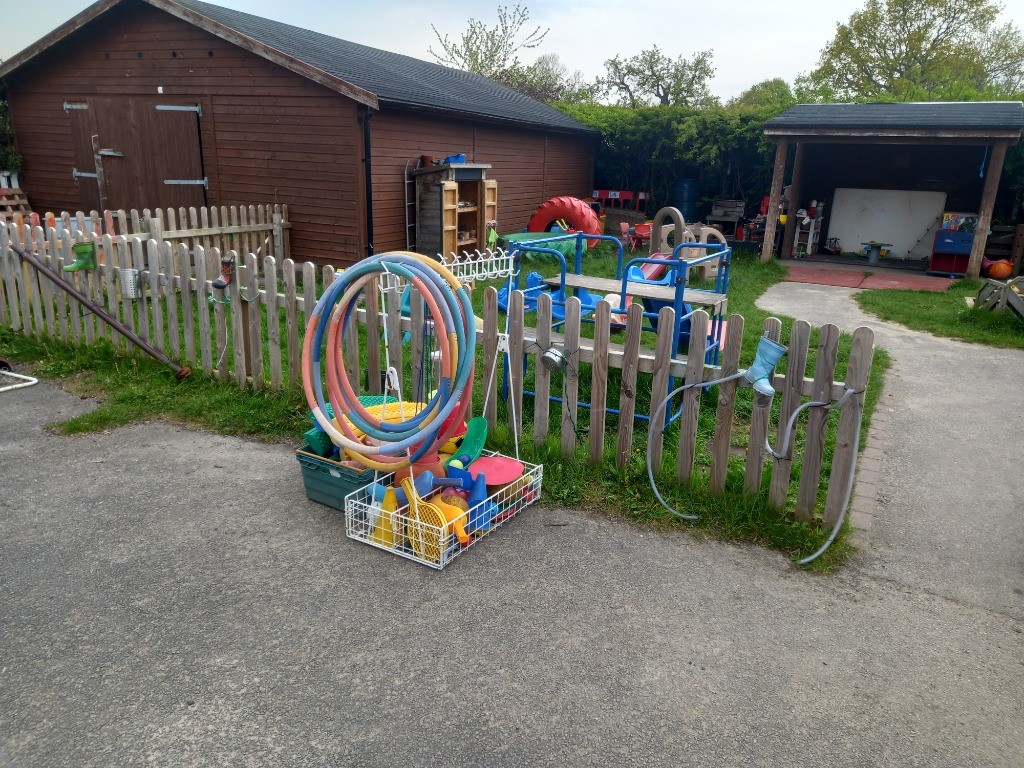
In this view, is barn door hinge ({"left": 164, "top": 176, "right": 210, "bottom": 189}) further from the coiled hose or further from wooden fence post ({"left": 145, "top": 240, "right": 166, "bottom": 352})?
the coiled hose

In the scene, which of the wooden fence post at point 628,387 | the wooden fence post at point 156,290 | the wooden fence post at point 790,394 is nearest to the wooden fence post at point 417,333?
the wooden fence post at point 628,387

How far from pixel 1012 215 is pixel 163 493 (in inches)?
708

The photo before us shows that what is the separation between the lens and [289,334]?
5.91 metres

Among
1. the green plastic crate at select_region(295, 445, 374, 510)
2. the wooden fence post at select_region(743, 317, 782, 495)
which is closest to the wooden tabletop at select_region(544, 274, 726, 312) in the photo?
the wooden fence post at select_region(743, 317, 782, 495)

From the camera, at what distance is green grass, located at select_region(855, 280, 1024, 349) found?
9484mm

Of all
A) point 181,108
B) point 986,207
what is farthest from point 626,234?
point 181,108

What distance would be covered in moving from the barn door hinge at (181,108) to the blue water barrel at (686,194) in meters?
11.5

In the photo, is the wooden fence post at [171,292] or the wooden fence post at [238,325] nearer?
the wooden fence post at [238,325]

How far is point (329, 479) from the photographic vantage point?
4.45 meters

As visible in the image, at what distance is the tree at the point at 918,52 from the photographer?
4334cm

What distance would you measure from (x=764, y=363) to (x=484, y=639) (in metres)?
2.08

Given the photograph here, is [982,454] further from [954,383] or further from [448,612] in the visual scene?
[448,612]

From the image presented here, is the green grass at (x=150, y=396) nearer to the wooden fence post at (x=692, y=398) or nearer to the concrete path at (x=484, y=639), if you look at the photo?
the concrete path at (x=484, y=639)

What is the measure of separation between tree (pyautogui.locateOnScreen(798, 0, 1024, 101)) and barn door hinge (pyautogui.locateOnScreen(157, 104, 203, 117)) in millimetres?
38959
